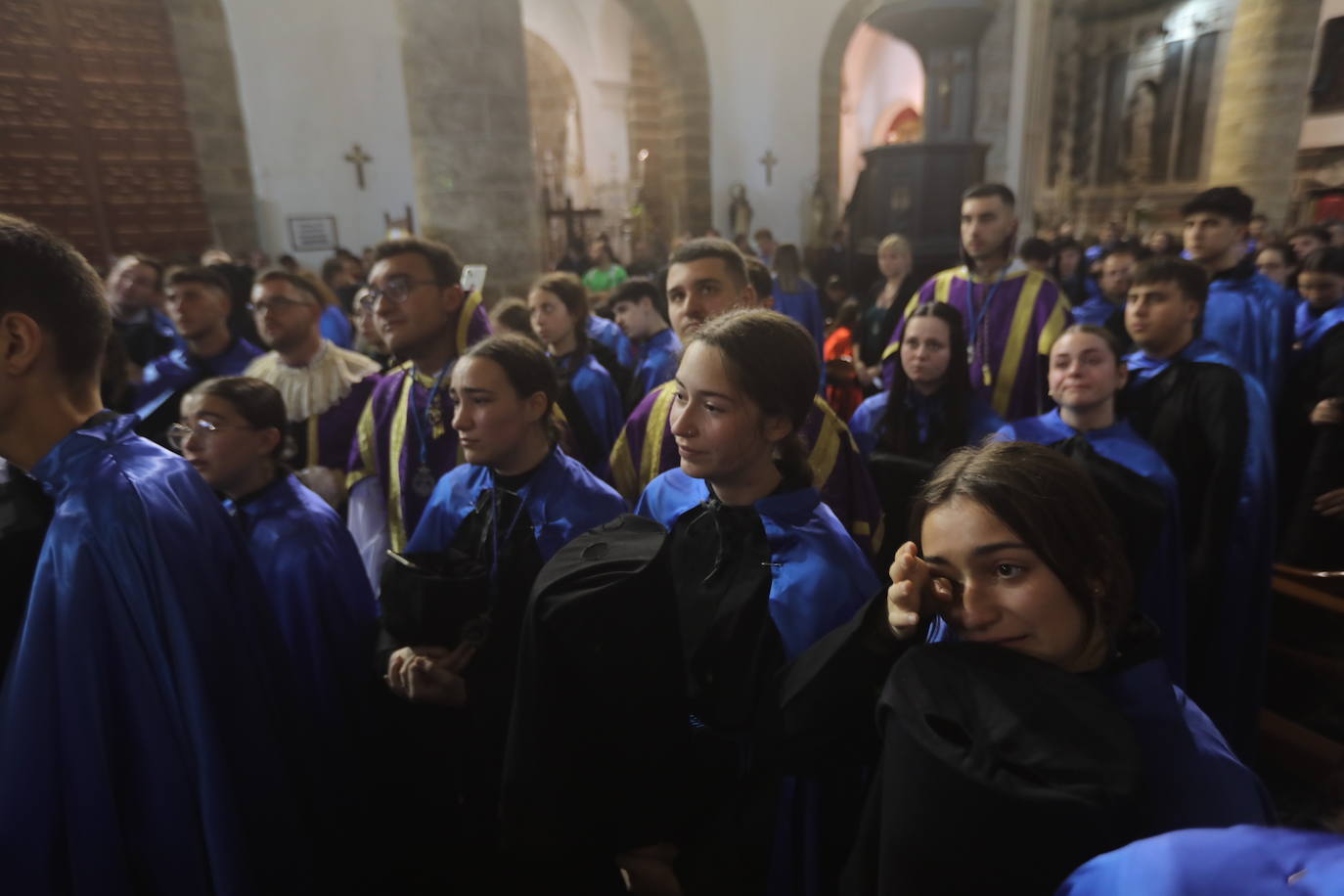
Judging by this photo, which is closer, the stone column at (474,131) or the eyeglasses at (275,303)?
the eyeglasses at (275,303)

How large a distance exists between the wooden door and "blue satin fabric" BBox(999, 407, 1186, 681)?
979 cm

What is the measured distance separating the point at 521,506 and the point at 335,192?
8882mm

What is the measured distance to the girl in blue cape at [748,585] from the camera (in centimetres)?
146

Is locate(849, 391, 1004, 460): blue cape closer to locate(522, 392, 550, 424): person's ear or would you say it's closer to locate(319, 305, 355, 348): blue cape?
locate(522, 392, 550, 424): person's ear

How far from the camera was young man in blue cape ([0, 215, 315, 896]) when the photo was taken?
50.2 inches

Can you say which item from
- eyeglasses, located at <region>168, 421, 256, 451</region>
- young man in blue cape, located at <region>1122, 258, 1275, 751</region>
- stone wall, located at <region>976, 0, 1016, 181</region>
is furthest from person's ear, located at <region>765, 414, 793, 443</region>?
stone wall, located at <region>976, 0, 1016, 181</region>

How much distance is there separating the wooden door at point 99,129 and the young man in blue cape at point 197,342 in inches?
242

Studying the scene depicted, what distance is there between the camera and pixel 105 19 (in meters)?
8.05

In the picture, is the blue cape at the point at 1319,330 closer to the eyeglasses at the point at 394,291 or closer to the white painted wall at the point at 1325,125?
the eyeglasses at the point at 394,291

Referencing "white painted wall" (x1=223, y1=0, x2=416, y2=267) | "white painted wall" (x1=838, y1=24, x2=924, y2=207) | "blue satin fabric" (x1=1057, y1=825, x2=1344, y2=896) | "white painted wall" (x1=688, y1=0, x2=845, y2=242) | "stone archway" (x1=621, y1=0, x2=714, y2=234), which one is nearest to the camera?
"blue satin fabric" (x1=1057, y1=825, x2=1344, y2=896)

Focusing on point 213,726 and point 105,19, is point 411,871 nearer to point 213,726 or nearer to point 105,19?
point 213,726

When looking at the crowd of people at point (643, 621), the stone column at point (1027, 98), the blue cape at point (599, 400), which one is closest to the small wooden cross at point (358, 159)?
the crowd of people at point (643, 621)

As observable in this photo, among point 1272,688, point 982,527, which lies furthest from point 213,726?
point 1272,688

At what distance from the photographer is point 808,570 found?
1568 mm
